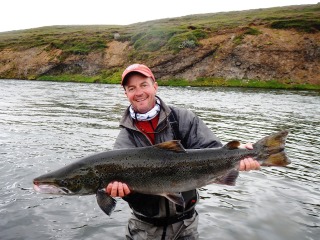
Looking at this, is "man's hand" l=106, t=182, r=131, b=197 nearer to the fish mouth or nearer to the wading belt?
the fish mouth

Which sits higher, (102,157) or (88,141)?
(102,157)

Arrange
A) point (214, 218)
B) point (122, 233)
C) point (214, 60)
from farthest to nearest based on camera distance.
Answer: point (214, 60) → point (214, 218) → point (122, 233)

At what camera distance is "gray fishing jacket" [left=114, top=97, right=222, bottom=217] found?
4566mm

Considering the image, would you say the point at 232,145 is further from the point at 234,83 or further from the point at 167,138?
the point at 234,83

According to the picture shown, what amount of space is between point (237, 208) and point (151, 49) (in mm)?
57227

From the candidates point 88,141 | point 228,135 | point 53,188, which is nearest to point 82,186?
point 53,188

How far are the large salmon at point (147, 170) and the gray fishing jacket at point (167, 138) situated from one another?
327 mm

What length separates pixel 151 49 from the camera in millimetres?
63031

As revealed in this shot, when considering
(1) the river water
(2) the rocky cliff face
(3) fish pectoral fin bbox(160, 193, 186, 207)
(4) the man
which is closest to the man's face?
(4) the man

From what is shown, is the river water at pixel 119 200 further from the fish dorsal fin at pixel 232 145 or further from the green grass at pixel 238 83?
the green grass at pixel 238 83

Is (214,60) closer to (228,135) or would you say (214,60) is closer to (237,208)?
(228,135)

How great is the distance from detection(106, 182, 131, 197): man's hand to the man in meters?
0.30

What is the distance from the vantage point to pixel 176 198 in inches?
165

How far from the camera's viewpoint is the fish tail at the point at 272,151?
446 centimetres
